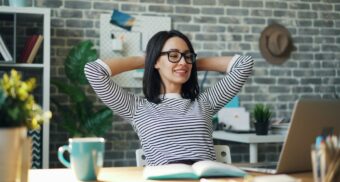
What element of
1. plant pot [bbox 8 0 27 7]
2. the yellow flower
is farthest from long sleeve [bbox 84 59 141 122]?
plant pot [bbox 8 0 27 7]

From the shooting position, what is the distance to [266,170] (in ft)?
4.55

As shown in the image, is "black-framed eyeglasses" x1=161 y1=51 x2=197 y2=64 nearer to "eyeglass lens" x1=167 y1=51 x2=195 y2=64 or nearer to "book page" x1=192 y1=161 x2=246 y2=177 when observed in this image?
"eyeglass lens" x1=167 y1=51 x2=195 y2=64

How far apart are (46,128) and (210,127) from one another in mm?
1546

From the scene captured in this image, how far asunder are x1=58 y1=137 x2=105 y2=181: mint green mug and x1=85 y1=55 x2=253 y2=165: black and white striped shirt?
621mm

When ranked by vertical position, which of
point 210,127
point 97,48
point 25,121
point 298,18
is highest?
point 298,18

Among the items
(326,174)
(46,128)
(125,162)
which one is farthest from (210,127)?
(125,162)

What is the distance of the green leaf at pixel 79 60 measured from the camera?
3.25m

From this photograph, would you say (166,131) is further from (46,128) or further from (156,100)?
(46,128)

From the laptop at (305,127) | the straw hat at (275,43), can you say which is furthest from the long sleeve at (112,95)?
the straw hat at (275,43)

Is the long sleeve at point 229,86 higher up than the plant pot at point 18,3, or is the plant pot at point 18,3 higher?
the plant pot at point 18,3

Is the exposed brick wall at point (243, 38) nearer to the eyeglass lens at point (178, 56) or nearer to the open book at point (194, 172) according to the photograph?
the eyeglass lens at point (178, 56)

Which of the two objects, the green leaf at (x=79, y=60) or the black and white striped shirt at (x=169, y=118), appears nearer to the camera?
the black and white striped shirt at (x=169, y=118)

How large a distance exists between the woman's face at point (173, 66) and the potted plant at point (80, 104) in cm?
128

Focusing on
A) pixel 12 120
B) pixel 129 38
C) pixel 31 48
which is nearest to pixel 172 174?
pixel 12 120
